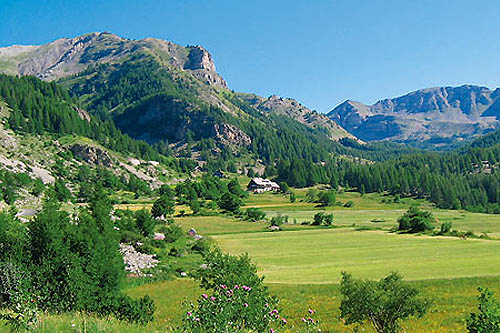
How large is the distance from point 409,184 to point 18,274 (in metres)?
208

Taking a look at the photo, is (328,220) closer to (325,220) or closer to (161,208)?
(325,220)

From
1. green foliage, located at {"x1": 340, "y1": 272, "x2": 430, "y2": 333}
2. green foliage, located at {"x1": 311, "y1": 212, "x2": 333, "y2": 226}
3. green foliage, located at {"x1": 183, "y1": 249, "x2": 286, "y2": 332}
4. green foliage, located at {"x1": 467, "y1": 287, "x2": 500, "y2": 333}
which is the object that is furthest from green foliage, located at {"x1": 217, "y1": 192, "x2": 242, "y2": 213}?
green foliage, located at {"x1": 467, "y1": 287, "x2": 500, "y2": 333}

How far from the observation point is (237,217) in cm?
12369

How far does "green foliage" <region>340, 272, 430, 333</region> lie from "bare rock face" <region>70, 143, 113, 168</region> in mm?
175479

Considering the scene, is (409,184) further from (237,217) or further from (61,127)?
(61,127)

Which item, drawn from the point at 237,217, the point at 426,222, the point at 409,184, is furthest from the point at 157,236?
the point at 409,184

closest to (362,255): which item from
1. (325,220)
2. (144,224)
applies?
(144,224)

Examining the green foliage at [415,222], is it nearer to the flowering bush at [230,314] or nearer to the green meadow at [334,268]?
the green meadow at [334,268]

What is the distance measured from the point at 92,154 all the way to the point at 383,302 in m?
180

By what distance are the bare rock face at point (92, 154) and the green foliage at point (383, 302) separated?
17548 centimetres

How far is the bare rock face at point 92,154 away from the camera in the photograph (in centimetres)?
17250

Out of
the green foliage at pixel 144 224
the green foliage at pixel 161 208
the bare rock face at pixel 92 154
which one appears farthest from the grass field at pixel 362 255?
the bare rock face at pixel 92 154

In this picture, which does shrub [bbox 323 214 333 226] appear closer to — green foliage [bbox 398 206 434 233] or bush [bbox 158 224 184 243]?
green foliage [bbox 398 206 434 233]

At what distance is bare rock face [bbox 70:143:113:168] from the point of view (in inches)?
6791
